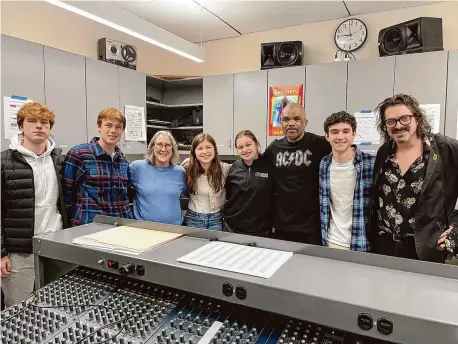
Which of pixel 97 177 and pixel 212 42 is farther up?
pixel 212 42

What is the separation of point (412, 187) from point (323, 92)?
2.31 metres

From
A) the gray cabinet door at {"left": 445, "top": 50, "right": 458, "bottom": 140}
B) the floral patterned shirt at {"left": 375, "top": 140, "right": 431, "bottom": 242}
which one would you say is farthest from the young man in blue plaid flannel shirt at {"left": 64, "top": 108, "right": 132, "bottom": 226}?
the gray cabinet door at {"left": 445, "top": 50, "right": 458, "bottom": 140}

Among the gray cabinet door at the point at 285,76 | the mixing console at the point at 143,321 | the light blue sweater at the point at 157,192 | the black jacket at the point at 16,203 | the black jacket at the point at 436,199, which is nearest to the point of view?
the mixing console at the point at 143,321

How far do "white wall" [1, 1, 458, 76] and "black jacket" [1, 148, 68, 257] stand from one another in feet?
6.52

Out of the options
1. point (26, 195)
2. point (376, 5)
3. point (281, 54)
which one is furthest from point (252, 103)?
point (26, 195)

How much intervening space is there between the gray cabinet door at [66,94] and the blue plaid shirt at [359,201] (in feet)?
8.40

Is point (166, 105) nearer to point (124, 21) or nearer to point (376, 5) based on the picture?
point (124, 21)

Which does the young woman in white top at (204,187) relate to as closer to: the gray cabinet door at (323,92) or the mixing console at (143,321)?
the mixing console at (143,321)

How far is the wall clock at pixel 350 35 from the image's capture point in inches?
151

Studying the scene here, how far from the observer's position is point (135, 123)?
162 inches

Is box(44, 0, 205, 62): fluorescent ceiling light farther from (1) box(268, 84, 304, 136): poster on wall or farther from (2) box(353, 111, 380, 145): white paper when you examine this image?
(2) box(353, 111, 380, 145): white paper

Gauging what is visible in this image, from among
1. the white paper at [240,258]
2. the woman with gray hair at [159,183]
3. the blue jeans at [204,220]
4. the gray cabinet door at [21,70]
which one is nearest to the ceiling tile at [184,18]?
the gray cabinet door at [21,70]

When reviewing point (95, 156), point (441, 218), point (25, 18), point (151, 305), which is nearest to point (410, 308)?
point (151, 305)

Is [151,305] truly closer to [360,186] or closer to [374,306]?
[374,306]
